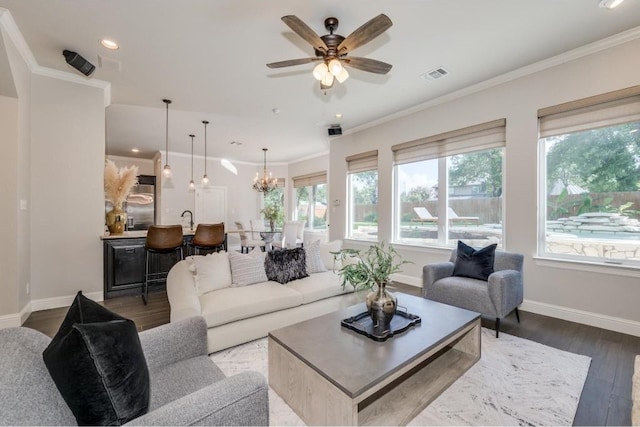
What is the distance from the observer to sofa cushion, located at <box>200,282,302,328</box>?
2336 mm

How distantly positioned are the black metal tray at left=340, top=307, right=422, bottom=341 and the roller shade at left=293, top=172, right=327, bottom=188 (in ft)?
19.8

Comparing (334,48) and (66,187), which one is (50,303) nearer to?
(66,187)

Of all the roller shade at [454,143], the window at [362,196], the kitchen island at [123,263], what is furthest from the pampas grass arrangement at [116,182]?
the roller shade at [454,143]

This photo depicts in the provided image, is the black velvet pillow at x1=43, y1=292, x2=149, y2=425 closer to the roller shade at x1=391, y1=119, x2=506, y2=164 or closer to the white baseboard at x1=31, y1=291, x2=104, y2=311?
the white baseboard at x1=31, y1=291, x2=104, y2=311

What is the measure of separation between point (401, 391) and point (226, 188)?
8049 mm

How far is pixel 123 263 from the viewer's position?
4.04 metres

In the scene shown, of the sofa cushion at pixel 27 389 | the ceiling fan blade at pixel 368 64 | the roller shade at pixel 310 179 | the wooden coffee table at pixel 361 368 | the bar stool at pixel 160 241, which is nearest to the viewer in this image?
the sofa cushion at pixel 27 389

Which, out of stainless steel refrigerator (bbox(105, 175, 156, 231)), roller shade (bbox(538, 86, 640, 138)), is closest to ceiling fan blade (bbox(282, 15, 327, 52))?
roller shade (bbox(538, 86, 640, 138))

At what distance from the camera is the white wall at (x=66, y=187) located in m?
3.43

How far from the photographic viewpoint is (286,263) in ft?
10.4

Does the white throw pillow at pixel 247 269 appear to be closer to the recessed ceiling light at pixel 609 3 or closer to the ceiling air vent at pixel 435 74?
the ceiling air vent at pixel 435 74

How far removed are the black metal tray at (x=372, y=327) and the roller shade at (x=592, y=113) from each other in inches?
115

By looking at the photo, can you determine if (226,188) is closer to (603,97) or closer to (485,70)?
(485,70)

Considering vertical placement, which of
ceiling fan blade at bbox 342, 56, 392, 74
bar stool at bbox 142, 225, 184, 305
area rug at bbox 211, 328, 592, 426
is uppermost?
ceiling fan blade at bbox 342, 56, 392, 74
